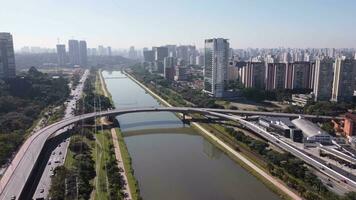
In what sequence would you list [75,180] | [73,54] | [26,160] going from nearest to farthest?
1. [75,180]
2. [26,160]
3. [73,54]

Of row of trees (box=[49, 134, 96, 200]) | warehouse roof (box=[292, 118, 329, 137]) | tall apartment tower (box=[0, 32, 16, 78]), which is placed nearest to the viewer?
row of trees (box=[49, 134, 96, 200])

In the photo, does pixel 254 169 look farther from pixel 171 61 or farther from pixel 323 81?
pixel 171 61

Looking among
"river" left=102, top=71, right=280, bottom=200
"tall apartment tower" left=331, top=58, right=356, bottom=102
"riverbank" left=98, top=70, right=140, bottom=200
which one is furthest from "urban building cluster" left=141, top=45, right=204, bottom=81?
"riverbank" left=98, top=70, right=140, bottom=200

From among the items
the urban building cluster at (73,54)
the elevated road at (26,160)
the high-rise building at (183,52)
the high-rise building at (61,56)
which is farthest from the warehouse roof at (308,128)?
the high-rise building at (183,52)

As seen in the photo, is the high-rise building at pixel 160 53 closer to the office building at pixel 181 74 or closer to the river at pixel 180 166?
the office building at pixel 181 74

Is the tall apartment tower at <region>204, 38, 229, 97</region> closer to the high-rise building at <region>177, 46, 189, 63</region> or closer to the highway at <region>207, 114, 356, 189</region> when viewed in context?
the highway at <region>207, 114, 356, 189</region>

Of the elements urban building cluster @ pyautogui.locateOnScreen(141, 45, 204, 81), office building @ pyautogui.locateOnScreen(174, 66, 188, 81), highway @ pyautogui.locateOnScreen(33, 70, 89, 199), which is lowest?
highway @ pyautogui.locateOnScreen(33, 70, 89, 199)

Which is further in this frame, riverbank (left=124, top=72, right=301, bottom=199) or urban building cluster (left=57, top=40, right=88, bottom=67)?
urban building cluster (left=57, top=40, right=88, bottom=67)

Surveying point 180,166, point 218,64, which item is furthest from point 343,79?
point 180,166
